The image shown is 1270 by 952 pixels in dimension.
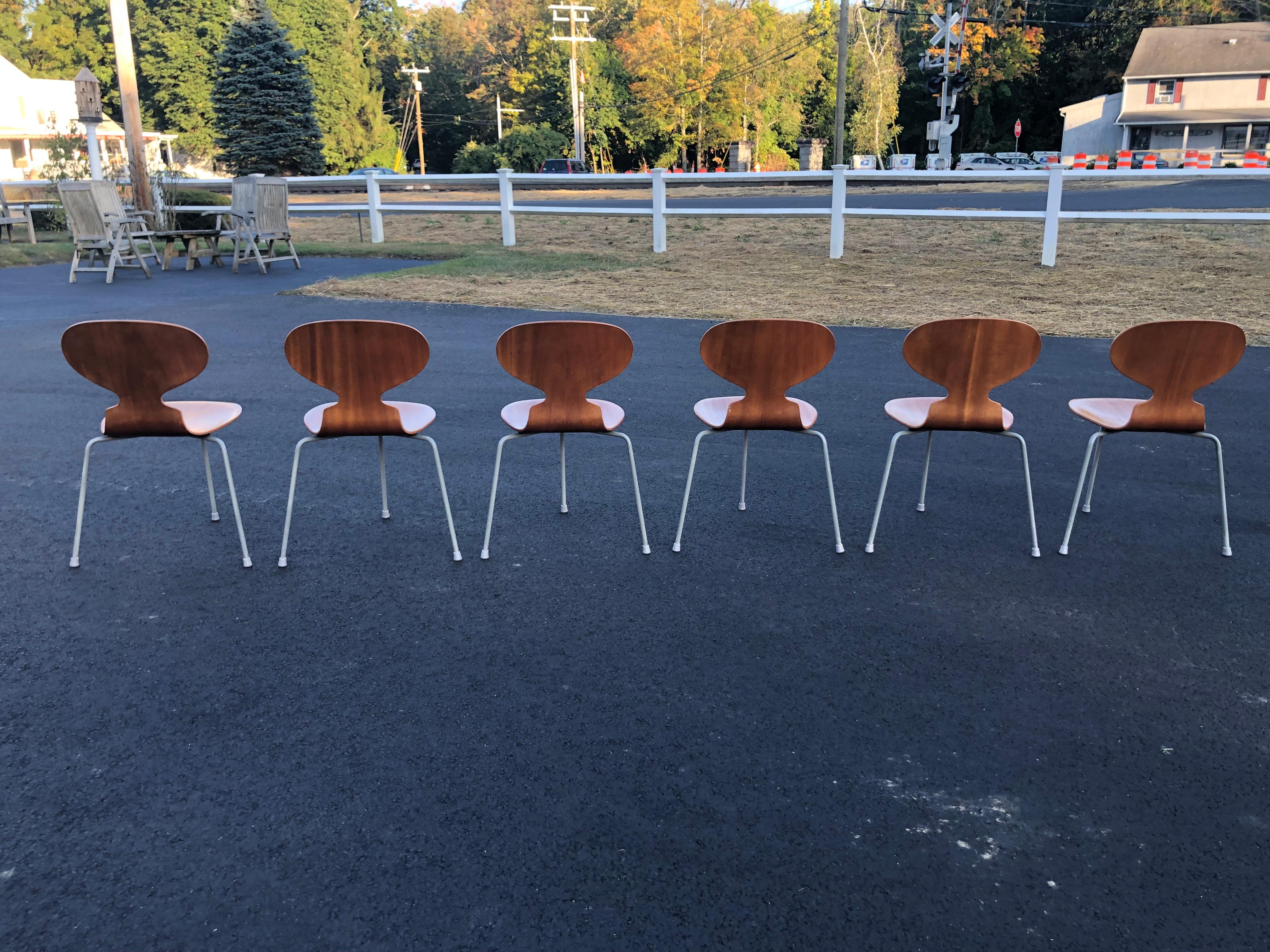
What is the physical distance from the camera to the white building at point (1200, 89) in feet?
167

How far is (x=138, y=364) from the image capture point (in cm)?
436

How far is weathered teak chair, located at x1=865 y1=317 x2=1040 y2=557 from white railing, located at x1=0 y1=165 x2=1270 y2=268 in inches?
336

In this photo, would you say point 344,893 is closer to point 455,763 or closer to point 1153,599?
point 455,763

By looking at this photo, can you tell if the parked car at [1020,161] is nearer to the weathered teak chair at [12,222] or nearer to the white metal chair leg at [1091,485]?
the weathered teak chair at [12,222]

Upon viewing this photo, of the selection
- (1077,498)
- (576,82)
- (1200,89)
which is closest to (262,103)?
(576,82)

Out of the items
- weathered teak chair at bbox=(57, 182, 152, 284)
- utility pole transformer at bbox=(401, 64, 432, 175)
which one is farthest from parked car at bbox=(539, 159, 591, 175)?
weathered teak chair at bbox=(57, 182, 152, 284)

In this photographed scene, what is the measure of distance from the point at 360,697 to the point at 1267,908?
104 inches

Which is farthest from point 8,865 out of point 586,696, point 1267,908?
point 1267,908

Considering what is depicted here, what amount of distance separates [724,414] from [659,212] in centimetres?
1137

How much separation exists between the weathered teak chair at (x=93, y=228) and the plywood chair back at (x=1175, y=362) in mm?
13591

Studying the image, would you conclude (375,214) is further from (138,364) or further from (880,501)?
(880,501)

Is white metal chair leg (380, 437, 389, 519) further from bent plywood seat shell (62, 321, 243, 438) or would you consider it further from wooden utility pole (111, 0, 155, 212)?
wooden utility pole (111, 0, 155, 212)

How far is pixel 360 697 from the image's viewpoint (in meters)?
3.43

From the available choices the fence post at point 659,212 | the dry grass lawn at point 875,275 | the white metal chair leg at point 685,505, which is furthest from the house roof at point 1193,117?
the white metal chair leg at point 685,505
